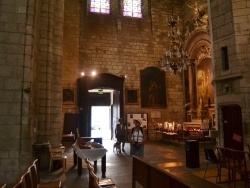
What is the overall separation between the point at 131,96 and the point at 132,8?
625cm

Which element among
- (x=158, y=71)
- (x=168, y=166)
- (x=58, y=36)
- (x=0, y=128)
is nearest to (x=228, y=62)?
(x=168, y=166)

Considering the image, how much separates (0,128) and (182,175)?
4.53 meters

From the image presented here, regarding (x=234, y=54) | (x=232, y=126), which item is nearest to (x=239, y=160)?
(x=232, y=126)

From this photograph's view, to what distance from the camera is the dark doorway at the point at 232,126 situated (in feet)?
24.4

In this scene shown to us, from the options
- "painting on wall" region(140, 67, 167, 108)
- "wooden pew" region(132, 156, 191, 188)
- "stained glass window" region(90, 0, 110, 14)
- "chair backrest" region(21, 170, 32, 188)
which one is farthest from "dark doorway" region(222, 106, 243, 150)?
"stained glass window" region(90, 0, 110, 14)

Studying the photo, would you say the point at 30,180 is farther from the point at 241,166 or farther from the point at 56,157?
the point at 241,166

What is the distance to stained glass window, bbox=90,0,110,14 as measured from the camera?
50.6ft

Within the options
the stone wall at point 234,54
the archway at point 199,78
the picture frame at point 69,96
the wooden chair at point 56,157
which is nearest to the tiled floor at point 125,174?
the wooden chair at point 56,157

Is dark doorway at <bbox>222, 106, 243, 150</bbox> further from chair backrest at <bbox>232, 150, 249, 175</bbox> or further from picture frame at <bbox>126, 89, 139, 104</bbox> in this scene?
picture frame at <bbox>126, 89, 139, 104</bbox>

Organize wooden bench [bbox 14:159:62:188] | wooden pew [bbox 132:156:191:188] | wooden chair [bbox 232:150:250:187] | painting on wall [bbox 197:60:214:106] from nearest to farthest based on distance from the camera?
wooden bench [bbox 14:159:62:188] < wooden pew [bbox 132:156:191:188] < wooden chair [bbox 232:150:250:187] < painting on wall [bbox 197:60:214:106]

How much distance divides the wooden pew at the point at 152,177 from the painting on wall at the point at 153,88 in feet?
35.3

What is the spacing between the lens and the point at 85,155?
581 cm

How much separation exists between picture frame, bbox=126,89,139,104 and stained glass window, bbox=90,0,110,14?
220 inches

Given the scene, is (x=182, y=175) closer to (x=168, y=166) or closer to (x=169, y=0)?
(x=168, y=166)
